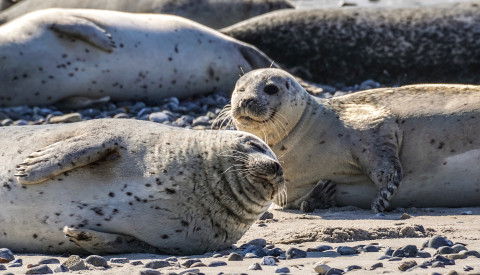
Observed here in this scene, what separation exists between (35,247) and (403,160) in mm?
2467

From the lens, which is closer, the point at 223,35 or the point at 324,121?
Result: the point at 324,121

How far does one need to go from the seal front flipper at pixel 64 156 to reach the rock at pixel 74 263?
540mm

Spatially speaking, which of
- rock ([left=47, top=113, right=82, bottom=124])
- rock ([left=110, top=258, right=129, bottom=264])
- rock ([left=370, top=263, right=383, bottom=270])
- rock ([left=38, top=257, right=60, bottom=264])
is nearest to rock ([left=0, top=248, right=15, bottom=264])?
rock ([left=38, top=257, right=60, bottom=264])

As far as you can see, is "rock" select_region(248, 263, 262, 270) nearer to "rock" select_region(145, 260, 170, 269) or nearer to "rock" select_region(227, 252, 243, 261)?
"rock" select_region(227, 252, 243, 261)

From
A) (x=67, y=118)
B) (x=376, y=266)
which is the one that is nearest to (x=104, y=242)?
(x=376, y=266)

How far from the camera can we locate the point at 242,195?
16.0 ft

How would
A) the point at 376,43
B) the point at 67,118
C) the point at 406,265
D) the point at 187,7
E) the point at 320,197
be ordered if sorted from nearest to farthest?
the point at 406,265, the point at 320,197, the point at 67,118, the point at 376,43, the point at 187,7

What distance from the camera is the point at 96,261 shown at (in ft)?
14.4

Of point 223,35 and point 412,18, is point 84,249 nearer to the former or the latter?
point 223,35

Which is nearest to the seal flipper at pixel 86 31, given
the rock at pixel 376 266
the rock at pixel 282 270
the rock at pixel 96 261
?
the rock at pixel 96 261

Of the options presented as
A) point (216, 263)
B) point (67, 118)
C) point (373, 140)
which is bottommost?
point (67, 118)

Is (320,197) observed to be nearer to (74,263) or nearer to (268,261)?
(268,261)

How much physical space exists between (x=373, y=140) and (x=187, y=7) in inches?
305

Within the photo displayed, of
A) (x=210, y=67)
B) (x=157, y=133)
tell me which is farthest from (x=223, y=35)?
(x=157, y=133)
